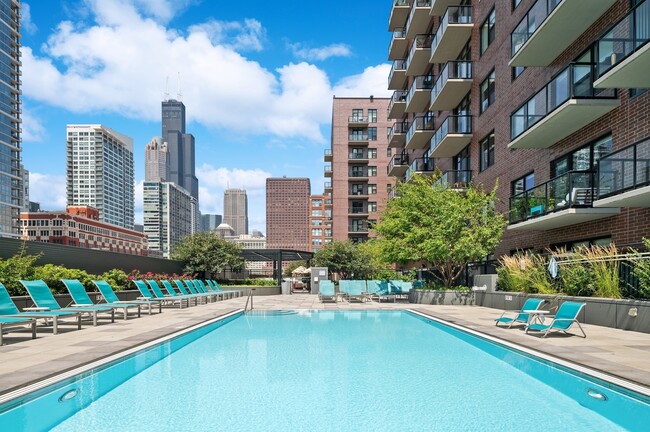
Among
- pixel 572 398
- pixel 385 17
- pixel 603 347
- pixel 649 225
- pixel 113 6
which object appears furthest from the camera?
pixel 385 17

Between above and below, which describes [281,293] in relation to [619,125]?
below

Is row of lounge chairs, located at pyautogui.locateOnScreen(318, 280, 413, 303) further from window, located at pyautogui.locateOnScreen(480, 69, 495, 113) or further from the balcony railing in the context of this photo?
window, located at pyautogui.locateOnScreen(480, 69, 495, 113)

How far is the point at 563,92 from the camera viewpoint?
1546 centimetres

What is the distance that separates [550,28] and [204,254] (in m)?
24.2

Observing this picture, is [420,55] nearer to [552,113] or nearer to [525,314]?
[552,113]

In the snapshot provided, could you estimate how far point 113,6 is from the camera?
58.6 ft

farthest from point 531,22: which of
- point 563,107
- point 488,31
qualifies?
point 488,31

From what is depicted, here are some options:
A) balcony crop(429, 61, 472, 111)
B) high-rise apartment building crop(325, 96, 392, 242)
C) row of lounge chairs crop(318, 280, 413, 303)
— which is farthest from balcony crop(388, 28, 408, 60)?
row of lounge chairs crop(318, 280, 413, 303)

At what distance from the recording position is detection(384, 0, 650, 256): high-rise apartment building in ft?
42.8

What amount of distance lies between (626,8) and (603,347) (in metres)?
10.3

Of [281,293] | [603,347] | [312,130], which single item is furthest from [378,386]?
[312,130]

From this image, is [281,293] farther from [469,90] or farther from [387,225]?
[469,90]

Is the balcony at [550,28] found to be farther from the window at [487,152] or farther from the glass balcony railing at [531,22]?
the window at [487,152]

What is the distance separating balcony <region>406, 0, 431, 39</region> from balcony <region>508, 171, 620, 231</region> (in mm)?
19385
